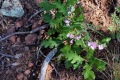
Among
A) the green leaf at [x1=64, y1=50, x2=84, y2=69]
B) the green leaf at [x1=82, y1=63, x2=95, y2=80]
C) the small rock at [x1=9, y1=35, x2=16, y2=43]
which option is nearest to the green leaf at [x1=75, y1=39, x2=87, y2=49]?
the green leaf at [x1=64, y1=50, x2=84, y2=69]

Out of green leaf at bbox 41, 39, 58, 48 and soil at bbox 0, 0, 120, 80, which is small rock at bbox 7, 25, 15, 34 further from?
green leaf at bbox 41, 39, 58, 48

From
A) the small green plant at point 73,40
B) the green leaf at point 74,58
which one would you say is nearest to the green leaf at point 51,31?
the small green plant at point 73,40

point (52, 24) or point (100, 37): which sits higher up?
point (52, 24)

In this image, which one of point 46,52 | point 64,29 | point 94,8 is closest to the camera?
point 64,29

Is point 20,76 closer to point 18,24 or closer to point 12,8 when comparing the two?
point 18,24

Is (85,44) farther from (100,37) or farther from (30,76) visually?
(30,76)

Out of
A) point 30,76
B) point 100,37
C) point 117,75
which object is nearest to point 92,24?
point 100,37

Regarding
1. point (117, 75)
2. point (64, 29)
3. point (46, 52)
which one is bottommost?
point (117, 75)

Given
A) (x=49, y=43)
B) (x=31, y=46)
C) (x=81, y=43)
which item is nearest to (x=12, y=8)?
(x=31, y=46)
